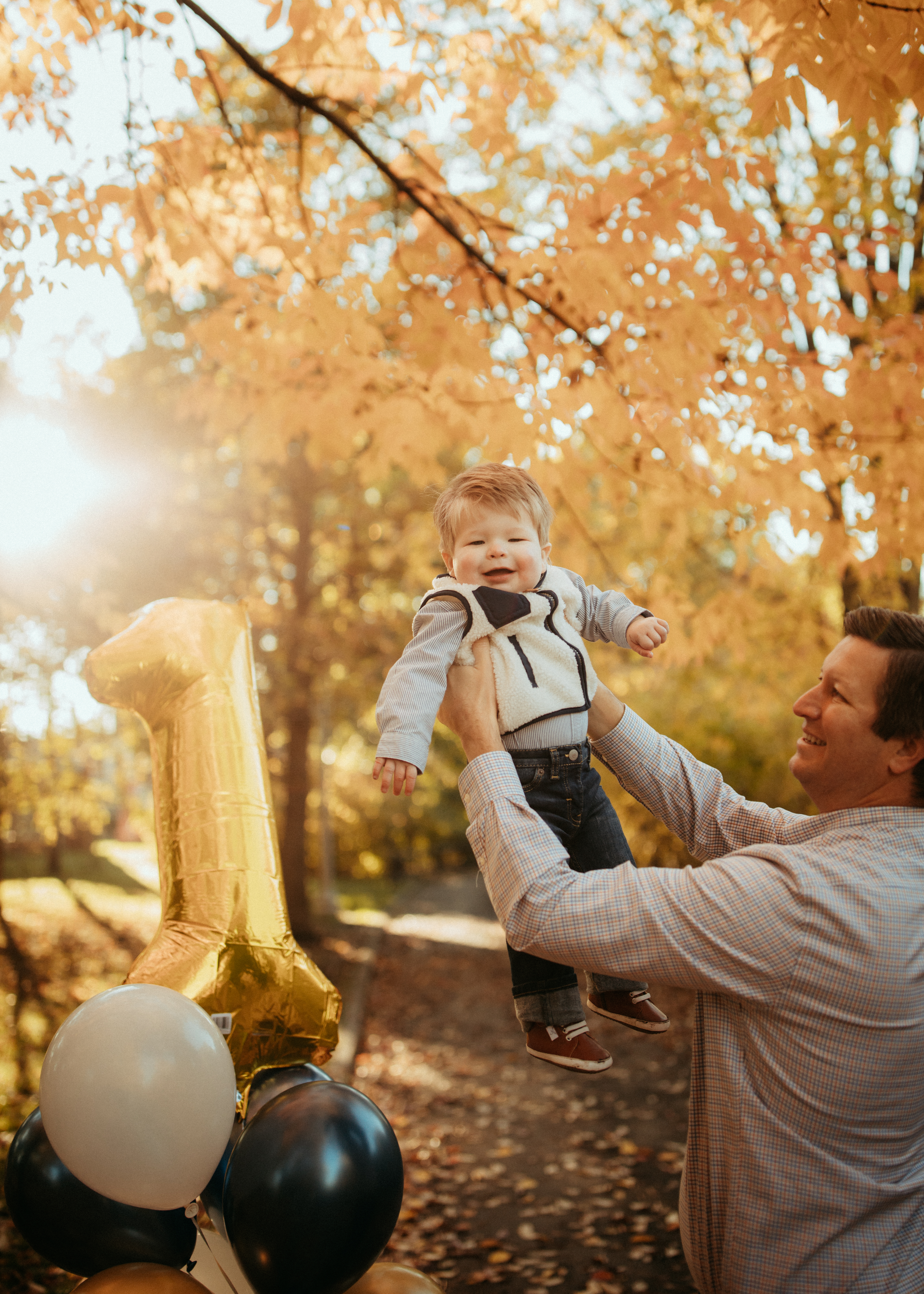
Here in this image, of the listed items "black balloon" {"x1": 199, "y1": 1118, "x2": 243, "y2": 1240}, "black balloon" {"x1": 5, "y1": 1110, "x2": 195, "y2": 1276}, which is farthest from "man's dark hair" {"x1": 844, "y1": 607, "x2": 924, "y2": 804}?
"black balloon" {"x1": 5, "y1": 1110, "x2": 195, "y2": 1276}

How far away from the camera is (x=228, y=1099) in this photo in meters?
2.02

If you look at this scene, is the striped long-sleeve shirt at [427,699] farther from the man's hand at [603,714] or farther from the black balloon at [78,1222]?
the black balloon at [78,1222]

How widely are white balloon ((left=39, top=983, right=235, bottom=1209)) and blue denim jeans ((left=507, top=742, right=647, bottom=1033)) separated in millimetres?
714

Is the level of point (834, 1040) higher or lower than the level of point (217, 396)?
lower

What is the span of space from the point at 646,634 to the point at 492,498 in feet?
1.61

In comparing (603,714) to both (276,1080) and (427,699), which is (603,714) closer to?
(427,699)

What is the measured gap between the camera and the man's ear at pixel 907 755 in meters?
1.80

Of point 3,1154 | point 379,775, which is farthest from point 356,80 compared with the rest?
point 3,1154

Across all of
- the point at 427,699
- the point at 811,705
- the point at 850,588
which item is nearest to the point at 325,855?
the point at 850,588

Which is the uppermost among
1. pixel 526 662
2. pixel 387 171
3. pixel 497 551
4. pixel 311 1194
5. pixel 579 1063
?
pixel 387 171

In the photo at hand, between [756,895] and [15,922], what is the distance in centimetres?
996

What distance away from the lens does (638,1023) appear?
2.03 meters

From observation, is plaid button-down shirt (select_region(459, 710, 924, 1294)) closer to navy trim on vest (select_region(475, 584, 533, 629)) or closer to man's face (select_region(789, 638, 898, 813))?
man's face (select_region(789, 638, 898, 813))

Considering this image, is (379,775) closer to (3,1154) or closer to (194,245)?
(194,245)
